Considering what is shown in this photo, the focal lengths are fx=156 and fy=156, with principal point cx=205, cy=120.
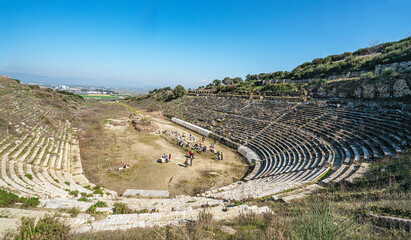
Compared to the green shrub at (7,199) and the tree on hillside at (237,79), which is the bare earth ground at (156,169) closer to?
the green shrub at (7,199)

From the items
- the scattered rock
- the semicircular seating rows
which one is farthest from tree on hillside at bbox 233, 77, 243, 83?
the scattered rock

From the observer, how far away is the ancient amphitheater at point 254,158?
23.0ft

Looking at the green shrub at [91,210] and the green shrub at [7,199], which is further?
the green shrub at [91,210]

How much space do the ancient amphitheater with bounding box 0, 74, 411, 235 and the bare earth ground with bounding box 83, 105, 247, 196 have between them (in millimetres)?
1298

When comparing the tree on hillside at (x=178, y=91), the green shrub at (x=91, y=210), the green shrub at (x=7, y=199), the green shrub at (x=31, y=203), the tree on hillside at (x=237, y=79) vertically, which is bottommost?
the green shrub at (x=91, y=210)

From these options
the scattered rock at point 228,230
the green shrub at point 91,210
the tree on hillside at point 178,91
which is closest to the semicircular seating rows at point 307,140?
the scattered rock at point 228,230

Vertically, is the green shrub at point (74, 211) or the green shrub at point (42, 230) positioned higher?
the green shrub at point (42, 230)

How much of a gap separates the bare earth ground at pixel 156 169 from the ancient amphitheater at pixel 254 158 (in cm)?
130

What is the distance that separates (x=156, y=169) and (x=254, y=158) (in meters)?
9.82

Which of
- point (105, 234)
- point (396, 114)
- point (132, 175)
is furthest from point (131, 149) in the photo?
point (396, 114)

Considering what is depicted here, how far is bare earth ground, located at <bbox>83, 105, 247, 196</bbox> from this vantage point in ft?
39.4

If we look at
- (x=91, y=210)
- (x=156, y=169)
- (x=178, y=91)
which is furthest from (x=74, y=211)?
(x=178, y=91)

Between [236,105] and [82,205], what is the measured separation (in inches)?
1212

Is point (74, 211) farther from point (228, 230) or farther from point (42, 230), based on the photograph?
point (228, 230)
